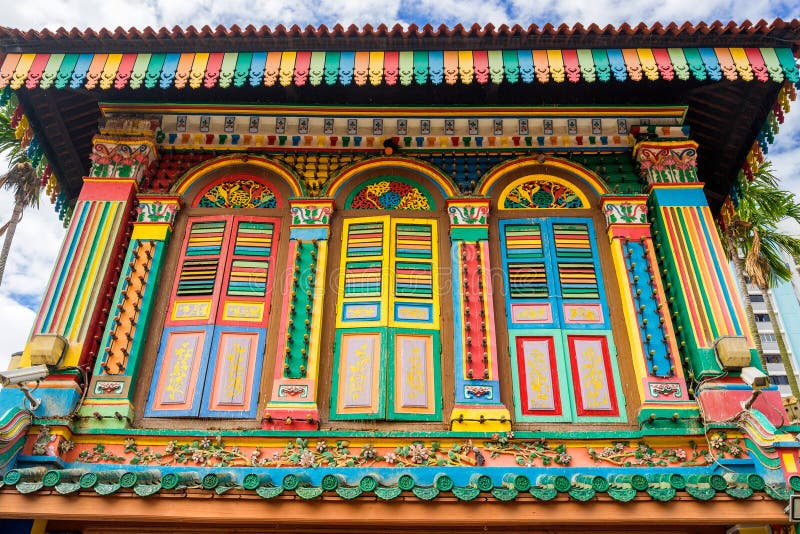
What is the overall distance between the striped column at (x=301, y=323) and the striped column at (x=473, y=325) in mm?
1412

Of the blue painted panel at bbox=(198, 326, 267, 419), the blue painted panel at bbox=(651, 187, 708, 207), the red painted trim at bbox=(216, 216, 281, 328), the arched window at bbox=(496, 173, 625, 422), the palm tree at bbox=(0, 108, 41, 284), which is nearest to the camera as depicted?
the blue painted panel at bbox=(198, 326, 267, 419)

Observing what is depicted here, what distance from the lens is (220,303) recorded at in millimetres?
7605

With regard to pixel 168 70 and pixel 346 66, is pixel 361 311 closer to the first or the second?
pixel 346 66

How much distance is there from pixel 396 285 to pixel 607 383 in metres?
2.40

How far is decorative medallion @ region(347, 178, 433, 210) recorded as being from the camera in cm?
838

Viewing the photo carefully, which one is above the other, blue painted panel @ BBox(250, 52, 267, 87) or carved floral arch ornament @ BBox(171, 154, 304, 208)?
blue painted panel @ BBox(250, 52, 267, 87)

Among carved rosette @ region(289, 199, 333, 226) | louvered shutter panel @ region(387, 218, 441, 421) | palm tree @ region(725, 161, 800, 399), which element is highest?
palm tree @ region(725, 161, 800, 399)

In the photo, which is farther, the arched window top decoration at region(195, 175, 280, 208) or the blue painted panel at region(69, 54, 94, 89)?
the arched window top decoration at region(195, 175, 280, 208)

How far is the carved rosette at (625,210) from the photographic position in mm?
8039

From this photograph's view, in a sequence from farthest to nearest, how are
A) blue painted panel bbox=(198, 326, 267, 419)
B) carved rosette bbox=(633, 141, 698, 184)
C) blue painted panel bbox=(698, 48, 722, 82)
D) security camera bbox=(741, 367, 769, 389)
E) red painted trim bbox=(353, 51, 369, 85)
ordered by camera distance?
carved rosette bbox=(633, 141, 698, 184) → red painted trim bbox=(353, 51, 369, 85) → blue painted panel bbox=(698, 48, 722, 82) → blue painted panel bbox=(198, 326, 267, 419) → security camera bbox=(741, 367, 769, 389)

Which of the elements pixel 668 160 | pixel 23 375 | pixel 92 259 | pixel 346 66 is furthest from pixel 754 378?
pixel 92 259

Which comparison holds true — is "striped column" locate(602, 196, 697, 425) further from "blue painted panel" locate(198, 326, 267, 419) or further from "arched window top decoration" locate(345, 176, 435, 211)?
"blue painted panel" locate(198, 326, 267, 419)

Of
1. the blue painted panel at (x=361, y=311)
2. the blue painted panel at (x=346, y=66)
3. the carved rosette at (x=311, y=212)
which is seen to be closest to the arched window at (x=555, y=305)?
the blue painted panel at (x=361, y=311)

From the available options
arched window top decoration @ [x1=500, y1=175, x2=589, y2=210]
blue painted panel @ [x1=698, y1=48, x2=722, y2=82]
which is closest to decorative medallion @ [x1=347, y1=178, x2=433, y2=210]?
arched window top decoration @ [x1=500, y1=175, x2=589, y2=210]
